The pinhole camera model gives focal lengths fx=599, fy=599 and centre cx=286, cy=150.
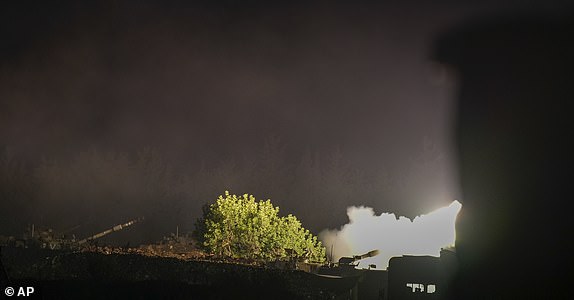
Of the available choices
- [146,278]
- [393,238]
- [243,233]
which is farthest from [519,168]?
[393,238]

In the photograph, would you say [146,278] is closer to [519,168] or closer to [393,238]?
[519,168]

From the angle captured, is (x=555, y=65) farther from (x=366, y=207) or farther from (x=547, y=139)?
(x=366, y=207)

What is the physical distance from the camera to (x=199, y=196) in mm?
144750

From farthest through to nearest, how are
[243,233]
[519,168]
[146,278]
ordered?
[243,233], [146,278], [519,168]

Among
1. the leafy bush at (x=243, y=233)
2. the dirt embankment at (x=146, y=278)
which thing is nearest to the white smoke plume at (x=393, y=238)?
the leafy bush at (x=243, y=233)

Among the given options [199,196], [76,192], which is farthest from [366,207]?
[76,192]

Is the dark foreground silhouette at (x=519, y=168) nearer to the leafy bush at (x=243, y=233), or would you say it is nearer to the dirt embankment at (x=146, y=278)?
the dirt embankment at (x=146, y=278)

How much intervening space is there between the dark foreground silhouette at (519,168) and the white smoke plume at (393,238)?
210ft

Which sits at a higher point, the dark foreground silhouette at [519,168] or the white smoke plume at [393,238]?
the white smoke plume at [393,238]

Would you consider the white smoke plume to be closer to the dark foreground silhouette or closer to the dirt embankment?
the dirt embankment

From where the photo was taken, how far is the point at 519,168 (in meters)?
12.2

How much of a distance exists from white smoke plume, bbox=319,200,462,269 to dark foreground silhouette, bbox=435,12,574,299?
6391 cm

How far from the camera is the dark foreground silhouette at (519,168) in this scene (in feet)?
38.5

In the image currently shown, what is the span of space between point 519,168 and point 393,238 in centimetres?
7871
